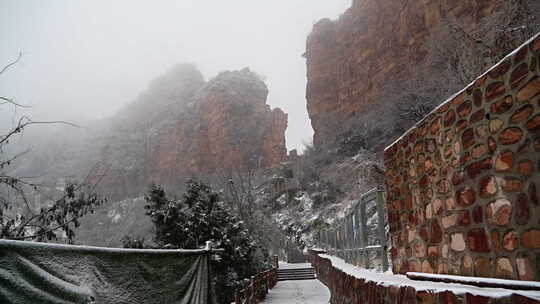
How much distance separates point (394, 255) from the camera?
5.73 m

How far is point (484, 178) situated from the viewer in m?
3.10

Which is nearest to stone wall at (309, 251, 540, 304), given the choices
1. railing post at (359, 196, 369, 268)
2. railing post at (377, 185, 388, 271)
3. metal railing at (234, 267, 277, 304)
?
railing post at (377, 185, 388, 271)

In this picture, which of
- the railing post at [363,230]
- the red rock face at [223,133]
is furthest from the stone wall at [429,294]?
the red rock face at [223,133]

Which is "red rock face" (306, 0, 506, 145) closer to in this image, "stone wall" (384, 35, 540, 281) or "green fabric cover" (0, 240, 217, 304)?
"stone wall" (384, 35, 540, 281)

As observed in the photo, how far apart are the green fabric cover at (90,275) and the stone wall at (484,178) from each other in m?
2.78

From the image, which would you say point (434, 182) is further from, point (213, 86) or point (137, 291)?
point (213, 86)

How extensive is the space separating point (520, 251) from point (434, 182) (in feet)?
5.04

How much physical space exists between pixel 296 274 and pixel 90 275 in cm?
2089

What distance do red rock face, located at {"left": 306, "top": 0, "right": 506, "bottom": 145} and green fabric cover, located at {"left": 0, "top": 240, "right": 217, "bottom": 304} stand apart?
27389mm

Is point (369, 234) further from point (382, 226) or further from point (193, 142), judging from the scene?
point (193, 142)

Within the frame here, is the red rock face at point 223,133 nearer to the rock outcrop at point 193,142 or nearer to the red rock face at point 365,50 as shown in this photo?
the rock outcrop at point 193,142

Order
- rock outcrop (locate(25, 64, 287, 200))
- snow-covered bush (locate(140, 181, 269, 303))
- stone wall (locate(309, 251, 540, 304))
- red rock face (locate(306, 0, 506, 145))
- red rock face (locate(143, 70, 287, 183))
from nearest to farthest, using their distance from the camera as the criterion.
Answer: stone wall (locate(309, 251, 540, 304)) < snow-covered bush (locate(140, 181, 269, 303)) < red rock face (locate(306, 0, 506, 145)) < rock outcrop (locate(25, 64, 287, 200)) < red rock face (locate(143, 70, 287, 183))

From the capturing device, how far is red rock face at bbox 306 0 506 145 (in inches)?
1353

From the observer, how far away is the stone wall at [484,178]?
2590 millimetres
